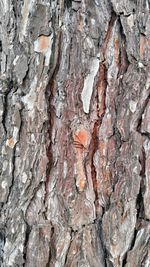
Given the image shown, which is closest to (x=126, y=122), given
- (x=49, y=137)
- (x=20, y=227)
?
(x=49, y=137)

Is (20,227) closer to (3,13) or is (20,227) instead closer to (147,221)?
(147,221)

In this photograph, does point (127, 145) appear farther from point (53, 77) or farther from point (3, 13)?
point (3, 13)

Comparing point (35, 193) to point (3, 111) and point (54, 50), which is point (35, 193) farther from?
point (54, 50)

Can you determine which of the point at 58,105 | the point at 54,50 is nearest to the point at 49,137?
the point at 58,105

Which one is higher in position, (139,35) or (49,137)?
(139,35)

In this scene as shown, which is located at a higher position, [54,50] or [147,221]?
[54,50]

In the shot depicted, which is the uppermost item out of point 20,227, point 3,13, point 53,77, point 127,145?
point 3,13
